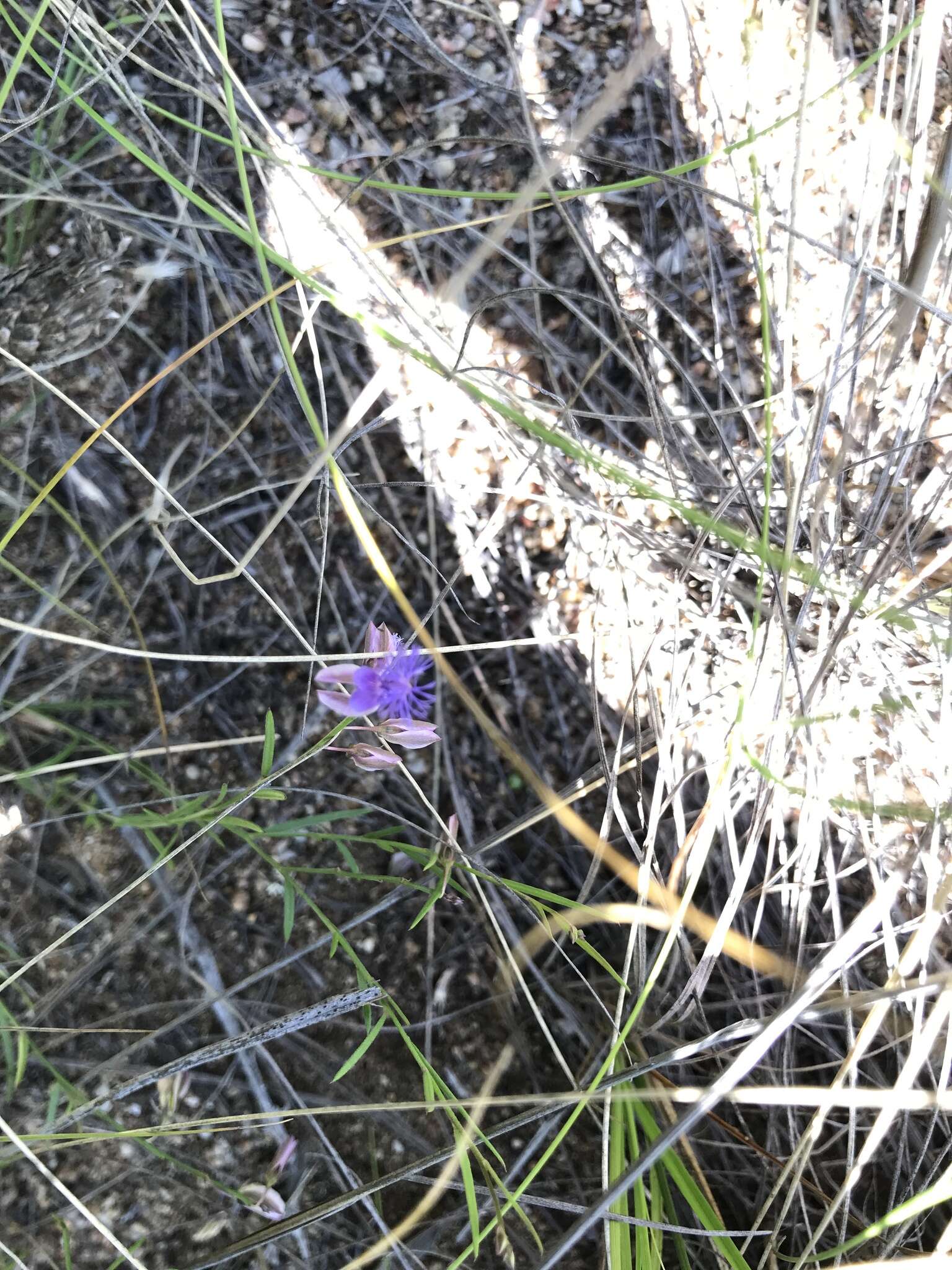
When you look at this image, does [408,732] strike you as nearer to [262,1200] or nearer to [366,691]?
[366,691]

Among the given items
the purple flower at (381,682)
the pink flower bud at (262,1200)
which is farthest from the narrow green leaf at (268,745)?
the pink flower bud at (262,1200)

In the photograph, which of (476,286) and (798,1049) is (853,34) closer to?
(476,286)

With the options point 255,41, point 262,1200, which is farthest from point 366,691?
point 255,41

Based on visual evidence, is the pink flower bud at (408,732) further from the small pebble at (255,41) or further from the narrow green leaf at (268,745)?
the small pebble at (255,41)

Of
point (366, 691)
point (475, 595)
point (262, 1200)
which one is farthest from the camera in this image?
point (475, 595)

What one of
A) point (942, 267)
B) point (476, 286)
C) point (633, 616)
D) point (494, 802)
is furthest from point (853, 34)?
point (494, 802)

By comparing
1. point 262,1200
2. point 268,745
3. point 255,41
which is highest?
point 255,41
